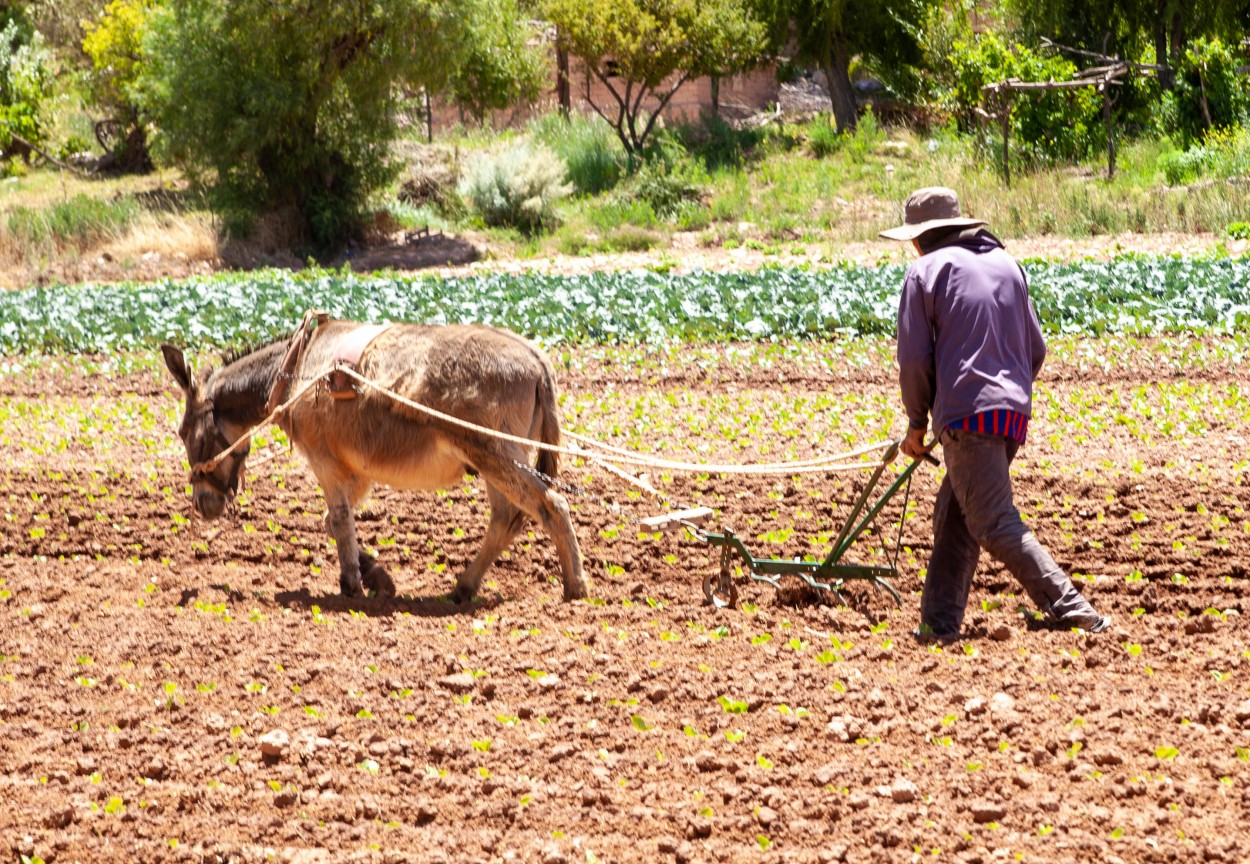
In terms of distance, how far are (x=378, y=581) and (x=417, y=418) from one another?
1.09m

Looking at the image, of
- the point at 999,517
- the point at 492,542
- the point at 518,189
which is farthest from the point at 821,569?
the point at 518,189

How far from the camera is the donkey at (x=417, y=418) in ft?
23.5

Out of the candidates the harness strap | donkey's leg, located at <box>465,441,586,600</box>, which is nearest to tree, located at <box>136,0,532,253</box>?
the harness strap

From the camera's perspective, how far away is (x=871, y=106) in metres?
35.1

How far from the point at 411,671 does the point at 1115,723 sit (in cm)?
279

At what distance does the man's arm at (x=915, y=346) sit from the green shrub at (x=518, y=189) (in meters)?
23.2

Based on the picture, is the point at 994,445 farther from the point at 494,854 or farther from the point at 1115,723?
the point at 494,854

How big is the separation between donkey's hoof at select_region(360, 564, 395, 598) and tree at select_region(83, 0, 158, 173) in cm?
2969

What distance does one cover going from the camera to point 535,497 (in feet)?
23.3

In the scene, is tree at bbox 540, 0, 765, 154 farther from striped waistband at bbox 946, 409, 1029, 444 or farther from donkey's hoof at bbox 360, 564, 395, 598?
striped waistband at bbox 946, 409, 1029, 444

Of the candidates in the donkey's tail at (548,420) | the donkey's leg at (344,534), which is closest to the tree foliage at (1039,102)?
the donkey's tail at (548,420)

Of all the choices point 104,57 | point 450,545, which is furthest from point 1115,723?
point 104,57

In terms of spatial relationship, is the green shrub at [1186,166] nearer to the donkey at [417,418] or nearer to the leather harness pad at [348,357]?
the donkey at [417,418]

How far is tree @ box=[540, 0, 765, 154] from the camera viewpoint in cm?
3200
